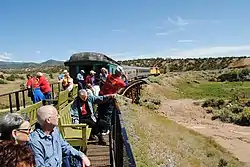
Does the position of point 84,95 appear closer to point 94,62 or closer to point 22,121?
point 22,121

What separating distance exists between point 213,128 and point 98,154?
1474cm

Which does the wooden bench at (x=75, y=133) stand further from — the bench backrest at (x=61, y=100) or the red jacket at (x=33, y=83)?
the red jacket at (x=33, y=83)

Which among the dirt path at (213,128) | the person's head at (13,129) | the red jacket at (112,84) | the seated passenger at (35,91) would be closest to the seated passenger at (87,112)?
the red jacket at (112,84)

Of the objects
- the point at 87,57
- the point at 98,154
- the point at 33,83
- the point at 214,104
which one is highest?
the point at 87,57

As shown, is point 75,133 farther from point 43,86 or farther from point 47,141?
point 43,86

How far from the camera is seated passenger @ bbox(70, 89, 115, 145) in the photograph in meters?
7.18

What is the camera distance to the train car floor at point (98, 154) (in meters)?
6.82

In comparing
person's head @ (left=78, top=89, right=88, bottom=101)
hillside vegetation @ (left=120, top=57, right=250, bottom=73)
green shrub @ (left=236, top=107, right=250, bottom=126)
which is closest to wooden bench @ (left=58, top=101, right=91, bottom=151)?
person's head @ (left=78, top=89, right=88, bottom=101)

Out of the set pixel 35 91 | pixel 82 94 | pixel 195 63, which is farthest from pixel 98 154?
pixel 195 63

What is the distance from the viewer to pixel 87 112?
24.8 ft

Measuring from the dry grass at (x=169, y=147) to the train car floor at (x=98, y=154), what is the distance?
864 millimetres

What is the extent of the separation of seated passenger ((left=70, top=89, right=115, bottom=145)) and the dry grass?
0.86 meters

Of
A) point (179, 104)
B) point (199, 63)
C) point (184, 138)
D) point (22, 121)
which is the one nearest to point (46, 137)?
point (22, 121)

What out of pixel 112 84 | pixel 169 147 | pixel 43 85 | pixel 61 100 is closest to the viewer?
pixel 112 84
